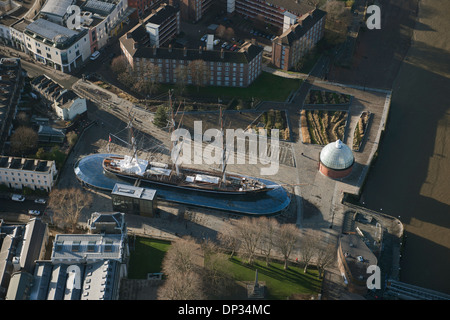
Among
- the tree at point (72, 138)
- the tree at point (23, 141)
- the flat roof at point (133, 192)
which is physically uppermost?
the tree at point (23, 141)

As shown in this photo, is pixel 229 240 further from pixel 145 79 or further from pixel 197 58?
pixel 145 79

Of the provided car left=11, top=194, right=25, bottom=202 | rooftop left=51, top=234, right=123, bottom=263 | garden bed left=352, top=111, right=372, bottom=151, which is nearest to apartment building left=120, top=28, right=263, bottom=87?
garden bed left=352, top=111, right=372, bottom=151

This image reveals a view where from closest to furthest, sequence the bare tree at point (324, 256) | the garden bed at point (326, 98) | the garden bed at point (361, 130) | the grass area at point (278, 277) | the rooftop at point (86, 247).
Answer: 1. the rooftop at point (86, 247)
2. the grass area at point (278, 277)
3. the bare tree at point (324, 256)
4. the garden bed at point (361, 130)
5. the garden bed at point (326, 98)

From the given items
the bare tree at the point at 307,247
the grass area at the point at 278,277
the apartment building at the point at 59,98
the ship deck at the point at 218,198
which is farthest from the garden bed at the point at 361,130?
the apartment building at the point at 59,98

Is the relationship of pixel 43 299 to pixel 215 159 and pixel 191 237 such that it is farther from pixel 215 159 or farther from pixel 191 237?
pixel 215 159

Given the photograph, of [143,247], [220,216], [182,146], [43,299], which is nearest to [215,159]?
[182,146]

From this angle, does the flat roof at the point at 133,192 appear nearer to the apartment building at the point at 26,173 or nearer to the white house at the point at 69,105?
the apartment building at the point at 26,173

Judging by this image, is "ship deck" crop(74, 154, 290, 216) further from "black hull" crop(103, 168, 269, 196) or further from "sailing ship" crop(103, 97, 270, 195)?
"sailing ship" crop(103, 97, 270, 195)
